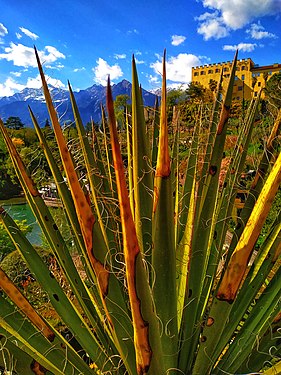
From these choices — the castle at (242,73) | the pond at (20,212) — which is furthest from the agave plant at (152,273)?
the castle at (242,73)

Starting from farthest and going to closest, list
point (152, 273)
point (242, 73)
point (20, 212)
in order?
point (242, 73) < point (20, 212) < point (152, 273)

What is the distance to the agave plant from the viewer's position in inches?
30.7

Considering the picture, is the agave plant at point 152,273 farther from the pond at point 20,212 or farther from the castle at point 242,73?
the castle at point 242,73

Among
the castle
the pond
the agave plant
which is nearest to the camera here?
the agave plant

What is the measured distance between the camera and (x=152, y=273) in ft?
2.95

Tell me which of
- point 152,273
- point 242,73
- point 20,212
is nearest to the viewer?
point 152,273

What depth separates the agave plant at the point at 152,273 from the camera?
779 mm

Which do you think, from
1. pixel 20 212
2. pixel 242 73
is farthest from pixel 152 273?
pixel 242 73

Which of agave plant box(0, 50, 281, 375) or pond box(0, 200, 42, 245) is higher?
agave plant box(0, 50, 281, 375)

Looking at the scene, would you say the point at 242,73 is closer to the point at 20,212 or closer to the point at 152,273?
the point at 20,212

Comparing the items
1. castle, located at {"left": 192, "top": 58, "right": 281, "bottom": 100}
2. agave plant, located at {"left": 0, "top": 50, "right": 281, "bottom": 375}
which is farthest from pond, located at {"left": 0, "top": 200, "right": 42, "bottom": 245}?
castle, located at {"left": 192, "top": 58, "right": 281, "bottom": 100}

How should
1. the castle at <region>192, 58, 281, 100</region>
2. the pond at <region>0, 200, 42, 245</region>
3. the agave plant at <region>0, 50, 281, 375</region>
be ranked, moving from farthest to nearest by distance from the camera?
the castle at <region>192, 58, 281, 100</region> < the pond at <region>0, 200, 42, 245</region> < the agave plant at <region>0, 50, 281, 375</region>

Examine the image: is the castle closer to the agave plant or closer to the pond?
the pond

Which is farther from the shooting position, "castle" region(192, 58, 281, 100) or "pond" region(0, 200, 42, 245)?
"castle" region(192, 58, 281, 100)
